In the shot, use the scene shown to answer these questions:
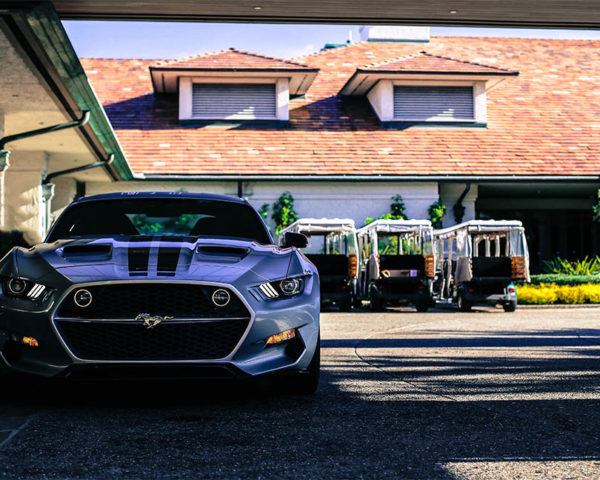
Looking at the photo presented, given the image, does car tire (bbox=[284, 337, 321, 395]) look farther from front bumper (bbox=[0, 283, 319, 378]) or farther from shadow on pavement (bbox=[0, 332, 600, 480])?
front bumper (bbox=[0, 283, 319, 378])

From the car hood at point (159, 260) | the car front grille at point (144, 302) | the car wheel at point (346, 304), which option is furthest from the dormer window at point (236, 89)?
the car front grille at point (144, 302)

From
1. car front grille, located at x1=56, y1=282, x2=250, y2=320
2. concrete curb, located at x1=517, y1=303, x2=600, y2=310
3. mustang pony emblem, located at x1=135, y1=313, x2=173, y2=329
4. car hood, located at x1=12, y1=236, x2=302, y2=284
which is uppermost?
car hood, located at x1=12, y1=236, x2=302, y2=284

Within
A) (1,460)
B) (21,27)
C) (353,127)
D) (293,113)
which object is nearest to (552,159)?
(353,127)

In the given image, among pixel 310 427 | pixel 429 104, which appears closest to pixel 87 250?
→ pixel 310 427

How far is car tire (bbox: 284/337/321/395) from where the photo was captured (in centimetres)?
571

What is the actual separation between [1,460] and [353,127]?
23.5m

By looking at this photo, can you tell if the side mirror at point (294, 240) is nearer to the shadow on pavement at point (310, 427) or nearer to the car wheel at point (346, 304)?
the shadow on pavement at point (310, 427)

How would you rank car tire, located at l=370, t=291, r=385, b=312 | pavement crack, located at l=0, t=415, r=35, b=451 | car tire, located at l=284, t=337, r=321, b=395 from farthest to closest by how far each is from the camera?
car tire, located at l=370, t=291, r=385, b=312, car tire, located at l=284, t=337, r=321, b=395, pavement crack, located at l=0, t=415, r=35, b=451

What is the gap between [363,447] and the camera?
419 cm

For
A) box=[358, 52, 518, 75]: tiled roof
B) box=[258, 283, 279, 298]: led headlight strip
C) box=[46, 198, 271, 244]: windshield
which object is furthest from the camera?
box=[358, 52, 518, 75]: tiled roof

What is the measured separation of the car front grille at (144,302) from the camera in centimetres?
508

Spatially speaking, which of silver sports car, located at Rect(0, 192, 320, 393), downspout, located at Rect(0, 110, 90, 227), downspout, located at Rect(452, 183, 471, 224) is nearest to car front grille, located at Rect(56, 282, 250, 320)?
silver sports car, located at Rect(0, 192, 320, 393)

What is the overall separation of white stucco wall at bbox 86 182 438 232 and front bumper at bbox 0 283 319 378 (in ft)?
63.8

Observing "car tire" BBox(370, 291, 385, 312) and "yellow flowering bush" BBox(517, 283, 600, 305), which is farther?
"yellow flowering bush" BBox(517, 283, 600, 305)
